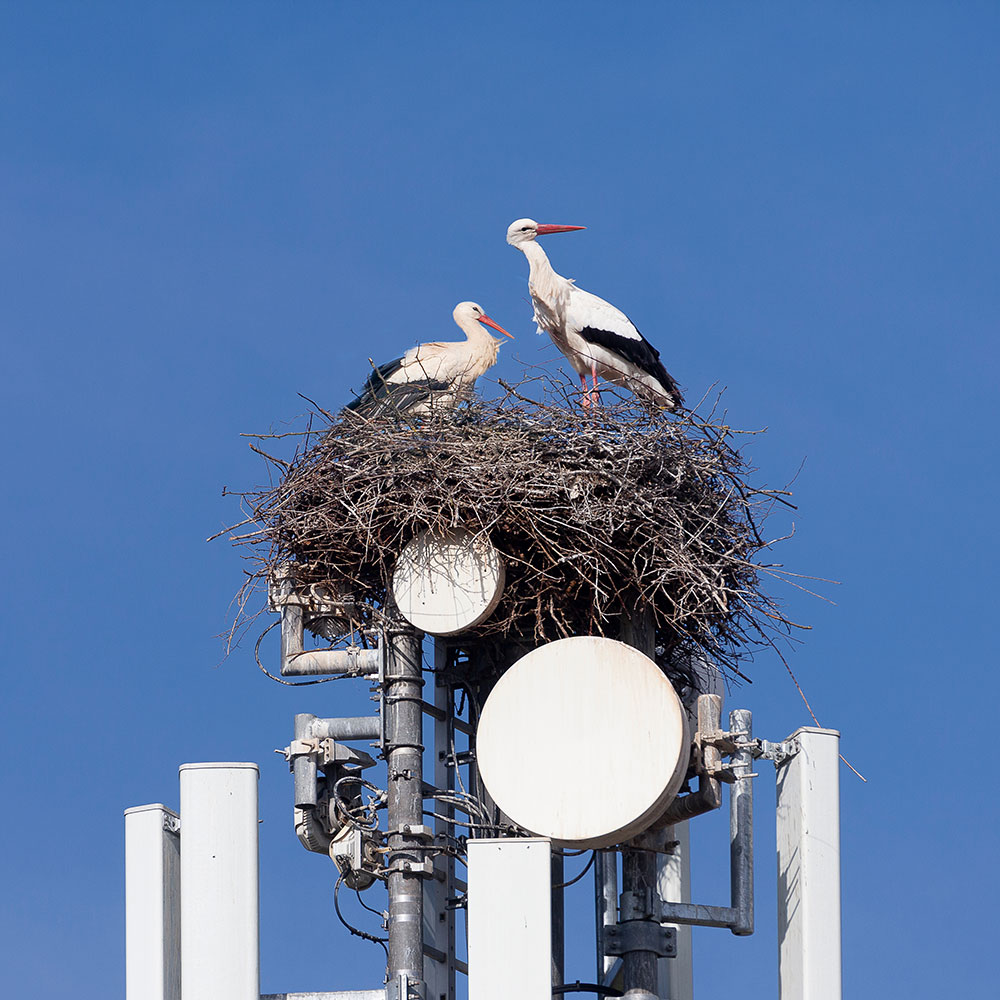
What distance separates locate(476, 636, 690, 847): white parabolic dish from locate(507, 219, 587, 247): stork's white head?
230 inches

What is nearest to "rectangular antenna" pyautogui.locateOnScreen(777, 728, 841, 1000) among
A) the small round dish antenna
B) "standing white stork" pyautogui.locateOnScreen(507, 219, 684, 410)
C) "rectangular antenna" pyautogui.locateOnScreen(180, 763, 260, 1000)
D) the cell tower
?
the cell tower

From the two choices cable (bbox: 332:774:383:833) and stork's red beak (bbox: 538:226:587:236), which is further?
stork's red beak (bbox: 538:226:587:236)

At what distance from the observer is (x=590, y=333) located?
55.1 feet

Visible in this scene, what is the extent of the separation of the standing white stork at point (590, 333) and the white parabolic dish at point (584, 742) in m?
4.43

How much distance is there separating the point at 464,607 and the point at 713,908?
231 cm

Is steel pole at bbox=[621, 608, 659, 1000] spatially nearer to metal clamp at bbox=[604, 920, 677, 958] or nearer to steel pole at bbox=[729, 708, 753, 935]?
metal clamp at bbox=[604, 920, 677, 958]

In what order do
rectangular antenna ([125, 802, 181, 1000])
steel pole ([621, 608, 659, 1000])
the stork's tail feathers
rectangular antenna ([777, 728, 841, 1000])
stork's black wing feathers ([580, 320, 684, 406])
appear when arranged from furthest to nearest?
stork's black wing feathers ([580, 320, 684, 406]) → the stork's tail feathers → steel pole ([621, 608, 659, 1000]) → rectangular antenna ([777, 728, 841, 1000]) → rectangular antenna ([125, 802, 181, 1000])

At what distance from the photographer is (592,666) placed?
1225 cm

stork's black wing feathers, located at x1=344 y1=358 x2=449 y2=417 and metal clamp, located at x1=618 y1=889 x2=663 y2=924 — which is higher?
stork's black wing feathers, located at x1=344 y1=358 x2=449 y2=417

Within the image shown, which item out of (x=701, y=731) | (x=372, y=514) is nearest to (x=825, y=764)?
(x=701, y=731)

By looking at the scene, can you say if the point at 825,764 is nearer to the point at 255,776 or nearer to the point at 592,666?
the point at 592,666

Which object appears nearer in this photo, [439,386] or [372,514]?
[372,514]

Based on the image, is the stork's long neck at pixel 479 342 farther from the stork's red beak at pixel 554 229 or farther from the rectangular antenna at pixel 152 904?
the rectangular antenna at pixel 152 904

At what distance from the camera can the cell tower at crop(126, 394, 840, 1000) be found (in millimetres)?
11195
